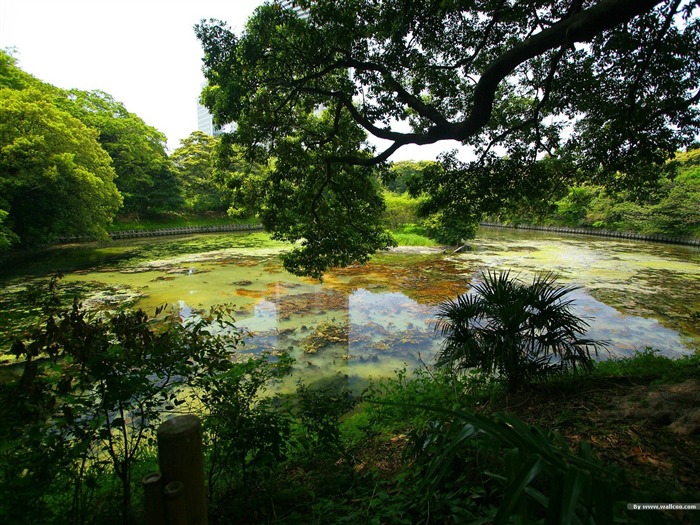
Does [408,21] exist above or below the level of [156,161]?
below

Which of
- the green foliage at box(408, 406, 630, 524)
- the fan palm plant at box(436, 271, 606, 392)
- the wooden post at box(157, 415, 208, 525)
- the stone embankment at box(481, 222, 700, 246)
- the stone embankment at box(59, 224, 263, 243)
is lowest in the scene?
the stone embankment at box(481, 222, 700, 246)

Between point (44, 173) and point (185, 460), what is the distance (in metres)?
17.4

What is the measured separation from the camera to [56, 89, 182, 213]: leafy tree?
2642 cm

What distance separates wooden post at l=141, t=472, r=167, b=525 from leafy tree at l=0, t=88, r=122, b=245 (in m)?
16.2

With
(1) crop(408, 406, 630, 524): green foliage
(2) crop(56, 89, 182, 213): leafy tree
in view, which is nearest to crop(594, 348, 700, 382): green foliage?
(1) crop(408, 406, 630, 524): green foliage

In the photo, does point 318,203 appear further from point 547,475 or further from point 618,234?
point 618,234

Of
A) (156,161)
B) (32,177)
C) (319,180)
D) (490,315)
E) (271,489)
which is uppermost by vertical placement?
(156,161)

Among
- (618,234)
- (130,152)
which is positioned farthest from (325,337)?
→ (618,234)

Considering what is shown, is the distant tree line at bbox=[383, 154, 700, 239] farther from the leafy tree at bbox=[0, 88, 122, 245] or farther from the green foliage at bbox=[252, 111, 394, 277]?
the leafy tree at bbox=[0, 88, 122, 245]

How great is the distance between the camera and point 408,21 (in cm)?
467

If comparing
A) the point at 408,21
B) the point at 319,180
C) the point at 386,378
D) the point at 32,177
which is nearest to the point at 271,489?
the point at 386,378

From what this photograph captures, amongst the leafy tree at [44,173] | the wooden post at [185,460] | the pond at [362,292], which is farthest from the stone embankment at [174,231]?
the wooden post at [185,460]

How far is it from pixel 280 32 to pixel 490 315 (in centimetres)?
510

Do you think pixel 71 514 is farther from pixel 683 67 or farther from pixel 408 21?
pixel 683 67
